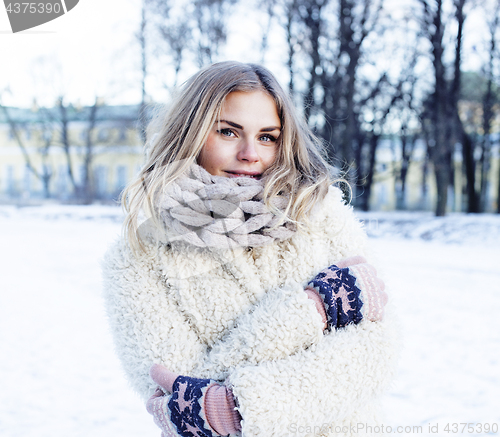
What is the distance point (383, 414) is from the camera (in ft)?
4.62

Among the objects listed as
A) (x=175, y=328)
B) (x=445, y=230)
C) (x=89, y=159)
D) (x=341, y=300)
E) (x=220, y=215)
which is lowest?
(x=445, y=230)

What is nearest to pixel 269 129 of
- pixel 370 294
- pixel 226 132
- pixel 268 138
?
pixel 268 138

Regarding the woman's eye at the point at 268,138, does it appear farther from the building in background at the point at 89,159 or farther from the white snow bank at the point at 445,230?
the building in background at the point at 89,159

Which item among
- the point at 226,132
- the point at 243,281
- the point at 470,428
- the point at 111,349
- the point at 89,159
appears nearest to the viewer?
the point at 243,281

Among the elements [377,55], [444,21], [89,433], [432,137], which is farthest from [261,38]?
[89,433]

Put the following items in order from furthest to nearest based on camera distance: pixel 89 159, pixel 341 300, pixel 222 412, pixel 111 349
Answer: pixel 89 159, pixel 111 349, pixel 341 300, pixel 222 412

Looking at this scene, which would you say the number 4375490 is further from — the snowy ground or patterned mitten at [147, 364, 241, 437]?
patterned mitten at [147, 364, 241, 437]

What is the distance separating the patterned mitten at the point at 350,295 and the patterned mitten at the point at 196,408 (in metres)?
0.36

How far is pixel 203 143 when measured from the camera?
1.41 meters

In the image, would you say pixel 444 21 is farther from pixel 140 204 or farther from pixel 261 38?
pixel 140 204

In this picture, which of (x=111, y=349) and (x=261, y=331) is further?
(x=111, y=349)

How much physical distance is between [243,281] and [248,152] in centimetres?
41

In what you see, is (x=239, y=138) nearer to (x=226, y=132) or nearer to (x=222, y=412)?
(x=226, y=132)

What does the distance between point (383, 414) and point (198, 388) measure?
0.67m
